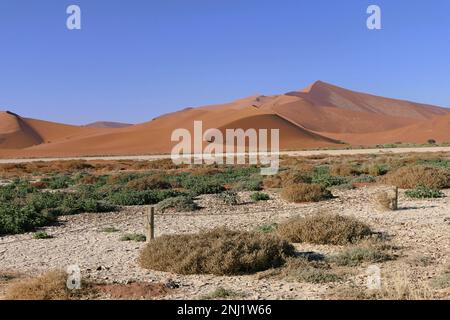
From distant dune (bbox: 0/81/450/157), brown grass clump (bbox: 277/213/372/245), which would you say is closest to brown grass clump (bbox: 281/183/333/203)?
brown grass clump (bbox: 277/213/372/245)

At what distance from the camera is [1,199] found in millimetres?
19859

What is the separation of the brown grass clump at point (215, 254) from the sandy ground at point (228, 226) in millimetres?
Result: 188

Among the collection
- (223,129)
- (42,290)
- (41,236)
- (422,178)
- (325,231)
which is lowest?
(41,236)

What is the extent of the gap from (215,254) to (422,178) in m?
14.0

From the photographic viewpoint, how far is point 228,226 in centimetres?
1355

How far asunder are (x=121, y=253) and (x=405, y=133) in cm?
10908

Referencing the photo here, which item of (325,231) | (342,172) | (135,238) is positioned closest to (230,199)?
(135,238)

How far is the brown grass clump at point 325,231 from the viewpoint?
1094 cm

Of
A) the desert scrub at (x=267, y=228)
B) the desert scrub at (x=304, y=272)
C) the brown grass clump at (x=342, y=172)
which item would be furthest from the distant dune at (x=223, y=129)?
the desert scrub at (x=304, y=272)

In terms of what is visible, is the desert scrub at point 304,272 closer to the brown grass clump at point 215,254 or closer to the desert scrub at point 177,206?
the brown grass clump at point 215,254

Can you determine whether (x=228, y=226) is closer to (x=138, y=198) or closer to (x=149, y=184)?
(x=138, y=198)

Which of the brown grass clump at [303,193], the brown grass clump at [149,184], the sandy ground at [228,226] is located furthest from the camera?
the brown grass clump at [149,184]
